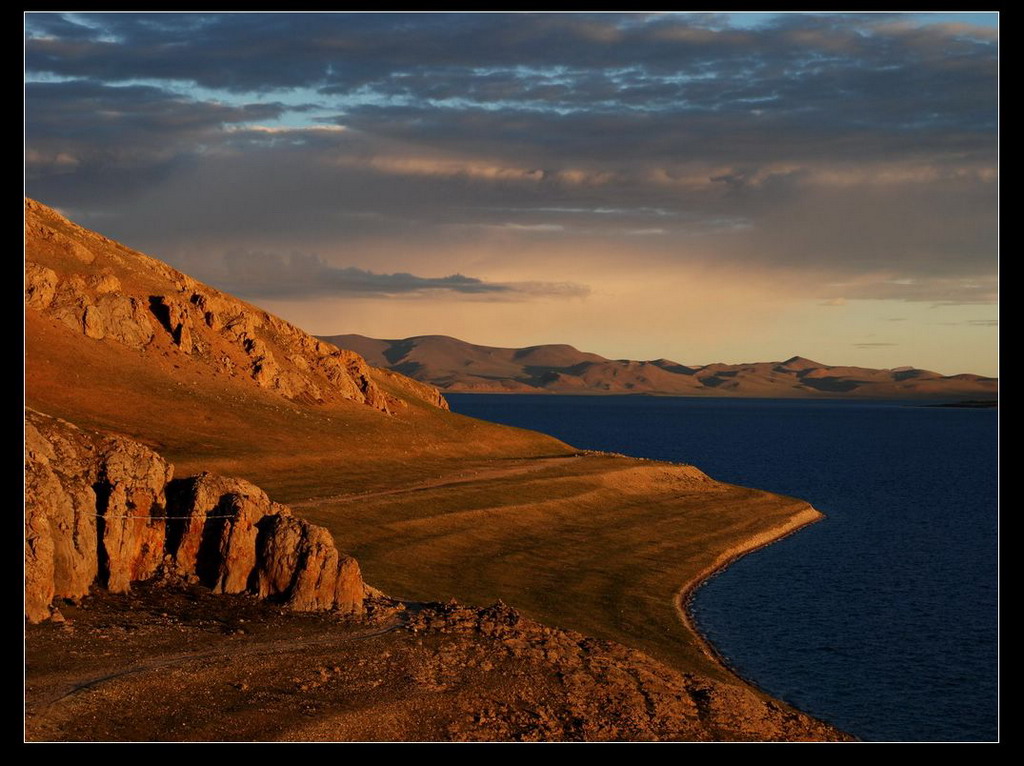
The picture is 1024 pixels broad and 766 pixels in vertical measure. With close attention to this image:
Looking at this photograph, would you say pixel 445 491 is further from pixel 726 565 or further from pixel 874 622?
pixel 874 622

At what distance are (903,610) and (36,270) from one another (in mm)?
131194

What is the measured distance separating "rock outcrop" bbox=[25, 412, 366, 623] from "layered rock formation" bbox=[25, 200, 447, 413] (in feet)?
326

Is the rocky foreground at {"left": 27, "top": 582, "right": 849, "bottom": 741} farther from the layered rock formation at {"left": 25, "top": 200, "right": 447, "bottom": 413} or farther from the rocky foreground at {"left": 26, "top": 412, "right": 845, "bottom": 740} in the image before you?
the layered rock formation at {"left": 25, "top": 200, "right": 447, "bottom": 413}

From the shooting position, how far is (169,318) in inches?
6412

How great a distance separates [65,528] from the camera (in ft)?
172

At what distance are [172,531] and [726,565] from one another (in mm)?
66935

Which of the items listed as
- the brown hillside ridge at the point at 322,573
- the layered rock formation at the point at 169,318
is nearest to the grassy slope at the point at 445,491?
the brown hillside ridge at the point at 322,573

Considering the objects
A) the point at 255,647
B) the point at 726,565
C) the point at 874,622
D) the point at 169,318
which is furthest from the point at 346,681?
the point at 169,318

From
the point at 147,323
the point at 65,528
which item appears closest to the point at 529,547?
the point at 65,528

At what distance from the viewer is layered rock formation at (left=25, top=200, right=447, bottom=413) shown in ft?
497

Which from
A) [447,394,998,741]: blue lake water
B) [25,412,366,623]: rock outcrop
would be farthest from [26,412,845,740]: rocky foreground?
[447,394,998,741]: blue lake water

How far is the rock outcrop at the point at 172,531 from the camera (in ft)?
181

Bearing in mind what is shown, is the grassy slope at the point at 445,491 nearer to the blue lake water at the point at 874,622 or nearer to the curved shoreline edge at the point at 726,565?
the curved shoreline edge at the point at 726,565

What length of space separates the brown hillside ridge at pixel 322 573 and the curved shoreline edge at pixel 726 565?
1.53 feet
